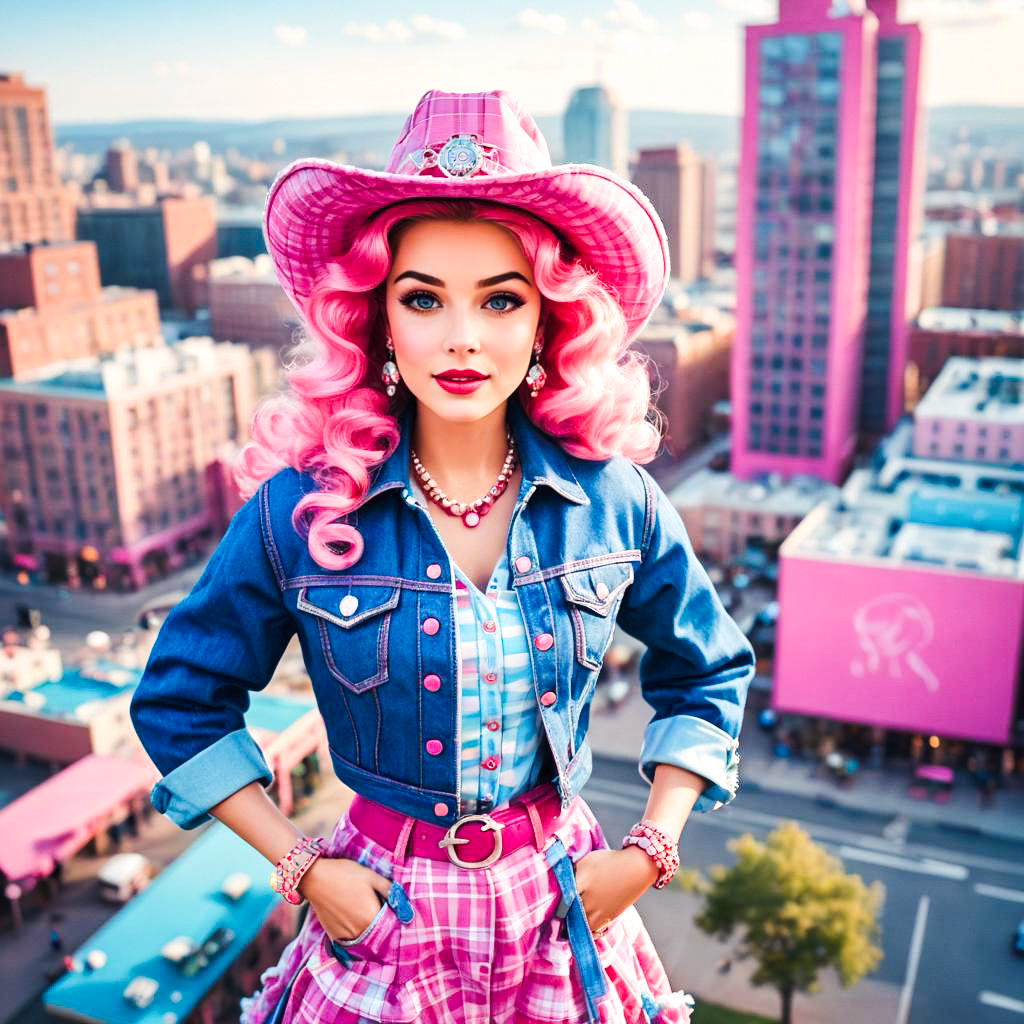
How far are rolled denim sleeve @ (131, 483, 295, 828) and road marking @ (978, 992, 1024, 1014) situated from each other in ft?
60.0

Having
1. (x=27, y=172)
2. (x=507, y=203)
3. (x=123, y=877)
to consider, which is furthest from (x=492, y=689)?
(x=27, y=172)

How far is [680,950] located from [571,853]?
57.3 feet

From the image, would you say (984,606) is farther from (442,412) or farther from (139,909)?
(442,412)

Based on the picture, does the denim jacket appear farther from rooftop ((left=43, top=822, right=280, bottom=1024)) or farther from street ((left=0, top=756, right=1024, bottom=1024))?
street ((left=0, top=756, right=1024, bottom=1024))

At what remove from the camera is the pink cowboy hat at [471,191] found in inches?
104

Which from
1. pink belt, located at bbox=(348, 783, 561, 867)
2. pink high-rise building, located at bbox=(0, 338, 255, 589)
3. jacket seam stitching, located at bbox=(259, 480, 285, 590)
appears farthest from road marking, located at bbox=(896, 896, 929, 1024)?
pink high-rise building, located at bbox=(0, 338, 255, 589)

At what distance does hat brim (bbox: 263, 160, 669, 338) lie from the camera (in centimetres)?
263

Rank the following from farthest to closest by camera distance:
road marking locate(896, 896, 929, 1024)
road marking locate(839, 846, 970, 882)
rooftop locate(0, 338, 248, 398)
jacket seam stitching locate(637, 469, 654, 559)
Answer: rooftop locate(0, 338, 248, 398) → road marking locate(839, 846, 970, 882) → road marking locate(896, 896, 929, 1024) → jacket seam stitching locate(637, 469, 654, 559)

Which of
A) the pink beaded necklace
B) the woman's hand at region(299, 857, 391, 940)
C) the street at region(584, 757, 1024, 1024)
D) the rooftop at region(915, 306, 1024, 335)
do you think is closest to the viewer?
the woman's hand at region(299, 857, 391, 940)

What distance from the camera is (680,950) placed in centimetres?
1897

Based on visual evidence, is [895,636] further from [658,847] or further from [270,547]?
[270,547]

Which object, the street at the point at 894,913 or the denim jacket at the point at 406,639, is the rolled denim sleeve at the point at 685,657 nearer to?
the denim jacket at the point at 406,639

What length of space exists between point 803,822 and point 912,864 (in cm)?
239

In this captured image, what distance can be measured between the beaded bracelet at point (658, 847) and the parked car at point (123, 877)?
2011cm
